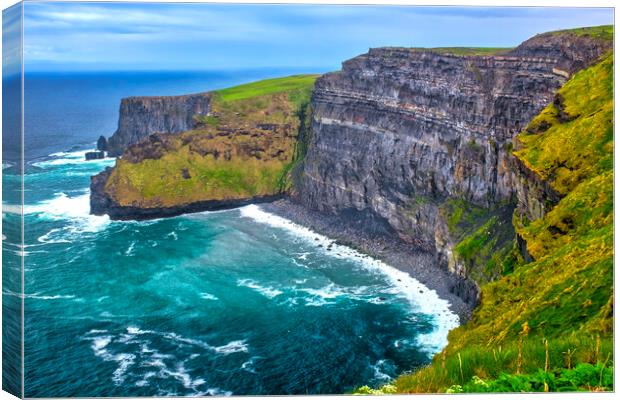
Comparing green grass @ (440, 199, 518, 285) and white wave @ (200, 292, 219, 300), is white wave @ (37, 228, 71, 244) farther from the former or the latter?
green grass @ (440, 199, 518, 285)

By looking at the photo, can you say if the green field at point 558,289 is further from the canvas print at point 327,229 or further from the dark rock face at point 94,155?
the dark rock face at point 94,155

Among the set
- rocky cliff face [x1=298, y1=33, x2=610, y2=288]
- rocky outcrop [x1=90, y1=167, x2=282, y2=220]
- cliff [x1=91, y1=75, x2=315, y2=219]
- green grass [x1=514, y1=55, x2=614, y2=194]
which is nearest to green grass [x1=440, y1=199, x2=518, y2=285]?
rocky cliff face [x1=298, y1=33, x2=610, y2=288]

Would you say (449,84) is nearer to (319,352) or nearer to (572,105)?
(572,105)

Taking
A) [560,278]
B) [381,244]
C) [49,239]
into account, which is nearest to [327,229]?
[381,244]

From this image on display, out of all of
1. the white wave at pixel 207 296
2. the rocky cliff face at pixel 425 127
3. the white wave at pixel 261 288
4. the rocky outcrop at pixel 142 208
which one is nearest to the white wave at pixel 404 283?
the rocky outcrop at pixel 142 208

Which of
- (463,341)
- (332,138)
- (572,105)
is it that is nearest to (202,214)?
(332,138)

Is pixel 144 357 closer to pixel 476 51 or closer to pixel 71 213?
pixel 476 51
